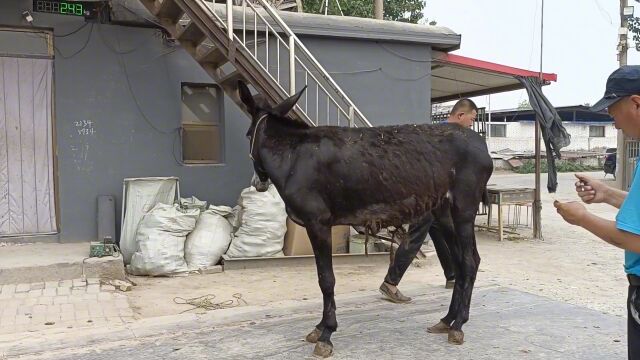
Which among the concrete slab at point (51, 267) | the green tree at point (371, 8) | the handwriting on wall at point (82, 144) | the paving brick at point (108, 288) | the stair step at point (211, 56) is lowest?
the paving brick at point (108, 288)

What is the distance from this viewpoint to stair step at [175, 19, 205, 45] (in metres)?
6.60

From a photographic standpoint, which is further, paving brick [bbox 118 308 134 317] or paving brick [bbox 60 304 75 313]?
paving brick [bbox 60 304 75 313]

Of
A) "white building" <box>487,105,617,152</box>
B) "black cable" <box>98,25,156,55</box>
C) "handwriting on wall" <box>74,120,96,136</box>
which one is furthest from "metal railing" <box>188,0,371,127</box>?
"white building" <box>487,105,617,152</box>

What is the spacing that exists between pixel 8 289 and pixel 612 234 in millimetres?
5943

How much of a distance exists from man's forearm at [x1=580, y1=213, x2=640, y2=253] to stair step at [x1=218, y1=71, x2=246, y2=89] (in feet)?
17.2

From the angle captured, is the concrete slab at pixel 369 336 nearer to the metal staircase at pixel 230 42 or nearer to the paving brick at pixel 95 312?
the paving brick at pixel 95 312

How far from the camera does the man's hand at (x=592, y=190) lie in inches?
104

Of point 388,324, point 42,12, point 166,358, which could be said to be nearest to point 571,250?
point 388,324

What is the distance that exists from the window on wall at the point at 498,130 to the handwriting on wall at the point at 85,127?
35.2 m

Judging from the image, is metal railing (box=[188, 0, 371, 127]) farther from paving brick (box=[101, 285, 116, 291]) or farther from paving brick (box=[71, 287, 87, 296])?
paving brick (box=[71, 287, 87, 296])

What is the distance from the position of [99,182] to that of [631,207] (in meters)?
6.88

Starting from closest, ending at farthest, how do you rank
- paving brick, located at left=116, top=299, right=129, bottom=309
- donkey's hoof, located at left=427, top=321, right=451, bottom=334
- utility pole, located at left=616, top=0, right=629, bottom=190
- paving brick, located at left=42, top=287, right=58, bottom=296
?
donkey's hoof, located at left=427, top=321, right=451, bottom=334, paving brick, located at left=116, top=299, right=129, bottom=309, paving brick, located at left=42, top=287, right=58, bottom=296, utility pole, located at left=616, top=0, right=629, bottom=190

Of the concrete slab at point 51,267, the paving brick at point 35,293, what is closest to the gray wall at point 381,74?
the concrete slab at point 51,267

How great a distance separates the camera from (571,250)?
9.01 m
